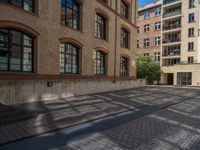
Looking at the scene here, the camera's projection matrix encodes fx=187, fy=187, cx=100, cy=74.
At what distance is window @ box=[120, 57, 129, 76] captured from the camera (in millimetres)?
22156

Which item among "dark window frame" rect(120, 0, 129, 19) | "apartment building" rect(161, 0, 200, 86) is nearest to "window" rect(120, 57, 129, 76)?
"dark window frame" rect(120, 0, 129, 19)

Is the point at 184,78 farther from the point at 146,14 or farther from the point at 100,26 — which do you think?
the point at 100,26

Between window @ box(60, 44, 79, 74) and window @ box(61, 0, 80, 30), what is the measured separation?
5.63ft

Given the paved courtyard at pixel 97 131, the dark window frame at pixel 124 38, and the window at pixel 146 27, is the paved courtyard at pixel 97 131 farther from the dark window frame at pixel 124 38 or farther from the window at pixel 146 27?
the window at pixel 146 27

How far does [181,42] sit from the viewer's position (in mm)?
39781

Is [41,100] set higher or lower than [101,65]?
lower

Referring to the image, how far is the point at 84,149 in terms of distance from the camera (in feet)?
15.9

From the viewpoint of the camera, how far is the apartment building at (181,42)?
37.4 meters

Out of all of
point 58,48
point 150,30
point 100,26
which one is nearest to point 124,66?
point 100,26

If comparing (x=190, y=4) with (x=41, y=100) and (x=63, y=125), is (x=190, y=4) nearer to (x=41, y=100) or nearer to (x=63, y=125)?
(x=41, y=100)

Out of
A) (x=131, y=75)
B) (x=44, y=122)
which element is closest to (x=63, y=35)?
(x=44, y=122)

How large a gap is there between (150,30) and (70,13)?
3487 centimetres

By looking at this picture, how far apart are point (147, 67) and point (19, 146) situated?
29640 millimetres

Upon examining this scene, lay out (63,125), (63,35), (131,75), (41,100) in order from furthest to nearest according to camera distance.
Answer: (131,75)
(63,35)
(41,100)
(63,125)
